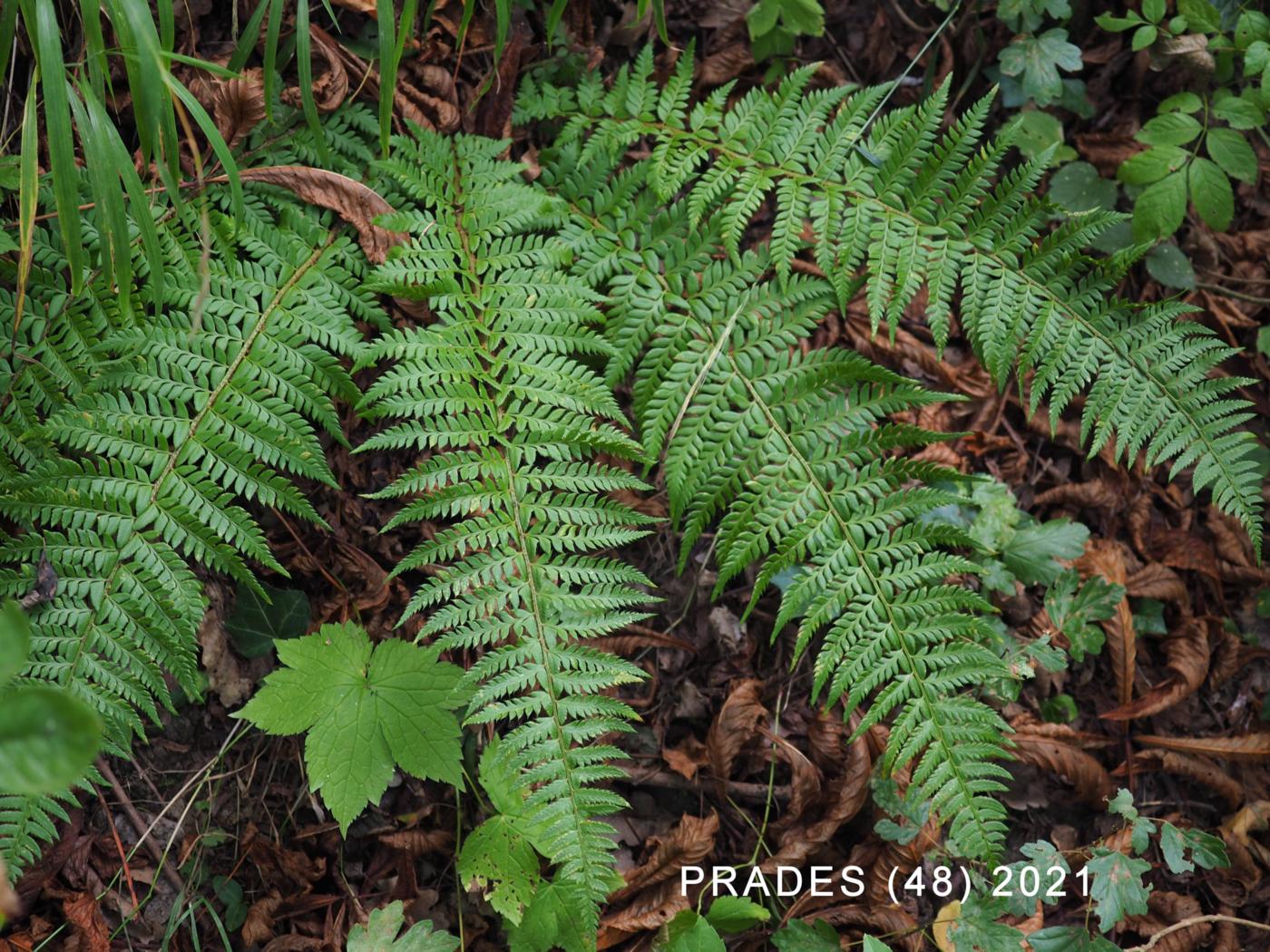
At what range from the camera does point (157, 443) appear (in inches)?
91.5

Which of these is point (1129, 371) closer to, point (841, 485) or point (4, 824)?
point (841, 485)

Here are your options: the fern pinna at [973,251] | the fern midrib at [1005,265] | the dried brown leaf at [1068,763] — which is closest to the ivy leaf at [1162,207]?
the fern pinna at [973,251]

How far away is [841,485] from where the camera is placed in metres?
2.63

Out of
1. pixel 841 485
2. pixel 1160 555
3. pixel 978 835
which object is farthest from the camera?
pixel 1160 555

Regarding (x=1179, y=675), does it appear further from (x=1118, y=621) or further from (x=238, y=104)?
(x=238, y=104)

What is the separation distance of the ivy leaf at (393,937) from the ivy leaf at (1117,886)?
74.5 inches

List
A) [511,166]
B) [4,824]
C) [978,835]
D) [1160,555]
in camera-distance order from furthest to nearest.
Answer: [1160,555]
[511,166]
[978,835]
[4,824]

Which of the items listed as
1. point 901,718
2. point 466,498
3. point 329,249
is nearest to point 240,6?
point 329,249

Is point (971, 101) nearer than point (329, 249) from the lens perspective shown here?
No

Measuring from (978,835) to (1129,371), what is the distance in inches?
53.8

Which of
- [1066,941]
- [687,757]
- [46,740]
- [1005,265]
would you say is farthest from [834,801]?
[46,740]

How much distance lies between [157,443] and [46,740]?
4.94 ft

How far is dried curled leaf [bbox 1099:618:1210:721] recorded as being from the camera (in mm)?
3318

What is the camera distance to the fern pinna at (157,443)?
2.17m
